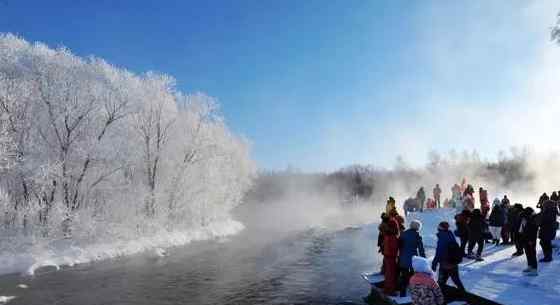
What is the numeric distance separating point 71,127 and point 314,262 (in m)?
19.1

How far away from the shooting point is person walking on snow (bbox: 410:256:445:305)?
8250mm

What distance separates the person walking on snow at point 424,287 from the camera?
27.1ft

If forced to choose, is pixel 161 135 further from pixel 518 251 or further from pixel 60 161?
pixel 518 251

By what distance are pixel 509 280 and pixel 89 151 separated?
27.9 m

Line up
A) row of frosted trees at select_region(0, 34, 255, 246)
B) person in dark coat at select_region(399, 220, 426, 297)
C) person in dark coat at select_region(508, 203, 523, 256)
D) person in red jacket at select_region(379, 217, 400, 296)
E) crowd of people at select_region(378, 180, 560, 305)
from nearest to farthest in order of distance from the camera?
crowd of people at select_region(378, 180, 560, 305) → person in dark coat at select_region(399, 220, 426, 297) → person in red jacket at select_region(379, 217, 400, 296) → person in dark coat at select_region(508, 203, 523, 256) → row of frosted trees at select_region(0, 34, 255, 246)

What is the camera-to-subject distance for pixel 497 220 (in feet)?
69.4

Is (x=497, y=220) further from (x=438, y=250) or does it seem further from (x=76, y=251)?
(x=76, y=251)

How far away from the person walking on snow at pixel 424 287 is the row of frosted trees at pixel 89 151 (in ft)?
78.2

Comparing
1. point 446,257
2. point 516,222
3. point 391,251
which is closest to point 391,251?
point 391,251

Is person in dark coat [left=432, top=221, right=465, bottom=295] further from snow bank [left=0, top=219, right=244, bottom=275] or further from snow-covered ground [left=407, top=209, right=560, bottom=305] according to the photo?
snow bank [left=0, top=219, right=244, bottom=275]

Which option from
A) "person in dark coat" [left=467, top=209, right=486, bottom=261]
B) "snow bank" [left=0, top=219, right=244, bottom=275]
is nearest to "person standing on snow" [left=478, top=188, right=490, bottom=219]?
"person in dark coat" [left=467, top=209, right=486, bottom=261]

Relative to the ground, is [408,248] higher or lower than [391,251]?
higher

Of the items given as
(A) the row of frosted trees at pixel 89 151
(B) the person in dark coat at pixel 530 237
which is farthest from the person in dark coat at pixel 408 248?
(A) the row of frosted trees at pixel 89 151

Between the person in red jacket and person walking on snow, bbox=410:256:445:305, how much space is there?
15.8 feet
